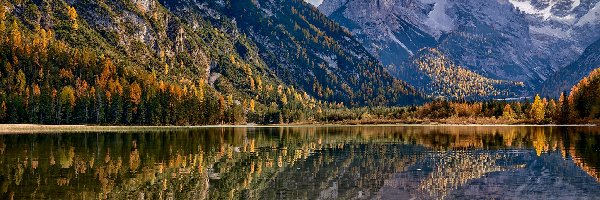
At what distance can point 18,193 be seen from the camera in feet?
139

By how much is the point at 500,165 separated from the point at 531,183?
15435mm

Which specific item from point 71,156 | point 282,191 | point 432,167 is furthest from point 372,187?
point 71,156

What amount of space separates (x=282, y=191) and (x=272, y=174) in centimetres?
1161

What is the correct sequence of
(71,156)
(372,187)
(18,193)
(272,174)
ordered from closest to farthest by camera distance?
1. (18,193)
2. (372,187)
3. (272,174)
4. (71,156)

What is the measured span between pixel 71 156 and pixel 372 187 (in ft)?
153

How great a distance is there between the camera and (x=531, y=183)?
48.7 metres

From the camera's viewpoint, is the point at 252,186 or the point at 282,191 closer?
the point at 282,191

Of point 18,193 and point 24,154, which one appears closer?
point 18,193

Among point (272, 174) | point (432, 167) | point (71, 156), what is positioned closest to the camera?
point (272, 174)

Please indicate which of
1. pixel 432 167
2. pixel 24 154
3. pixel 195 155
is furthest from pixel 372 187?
pixel 24 154

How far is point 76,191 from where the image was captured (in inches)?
1732

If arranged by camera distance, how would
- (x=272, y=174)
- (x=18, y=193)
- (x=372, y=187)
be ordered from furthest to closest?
(x=272, y=174), (x=372, y=187), (x=18, y=193)

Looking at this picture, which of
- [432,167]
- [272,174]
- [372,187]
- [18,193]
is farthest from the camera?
[432,167]

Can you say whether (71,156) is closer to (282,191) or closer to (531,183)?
(282,191)
